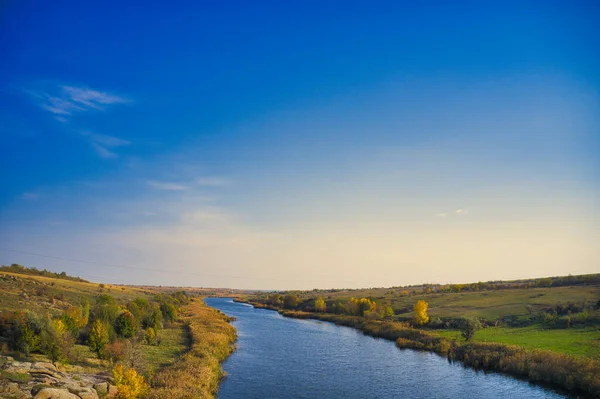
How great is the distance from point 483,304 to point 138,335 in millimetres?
71822

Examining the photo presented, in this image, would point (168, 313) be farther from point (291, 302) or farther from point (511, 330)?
point (291, 302)

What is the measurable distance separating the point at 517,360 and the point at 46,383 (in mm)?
45700

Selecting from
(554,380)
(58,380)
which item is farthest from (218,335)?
(554,380)

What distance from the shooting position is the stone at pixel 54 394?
20.9m

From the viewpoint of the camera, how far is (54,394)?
70.5 feet

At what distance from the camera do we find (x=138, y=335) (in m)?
48.9

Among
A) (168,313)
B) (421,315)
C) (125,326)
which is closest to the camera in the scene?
(125,326)

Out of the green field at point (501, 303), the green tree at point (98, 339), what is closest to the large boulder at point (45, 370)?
the green tree at point (98, 339)

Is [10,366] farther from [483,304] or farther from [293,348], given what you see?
[483,304]

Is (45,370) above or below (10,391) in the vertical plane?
below

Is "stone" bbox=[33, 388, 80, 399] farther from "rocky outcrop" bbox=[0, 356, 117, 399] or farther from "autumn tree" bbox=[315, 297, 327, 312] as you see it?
"autumn tree" bbox=[315, 297, 327, 312]

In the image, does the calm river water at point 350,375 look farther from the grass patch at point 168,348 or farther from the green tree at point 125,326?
the green tree at point 125,326

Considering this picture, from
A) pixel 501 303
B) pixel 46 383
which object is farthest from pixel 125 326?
pixel 501 303

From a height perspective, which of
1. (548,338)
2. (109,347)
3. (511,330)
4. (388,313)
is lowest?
(388,313)
